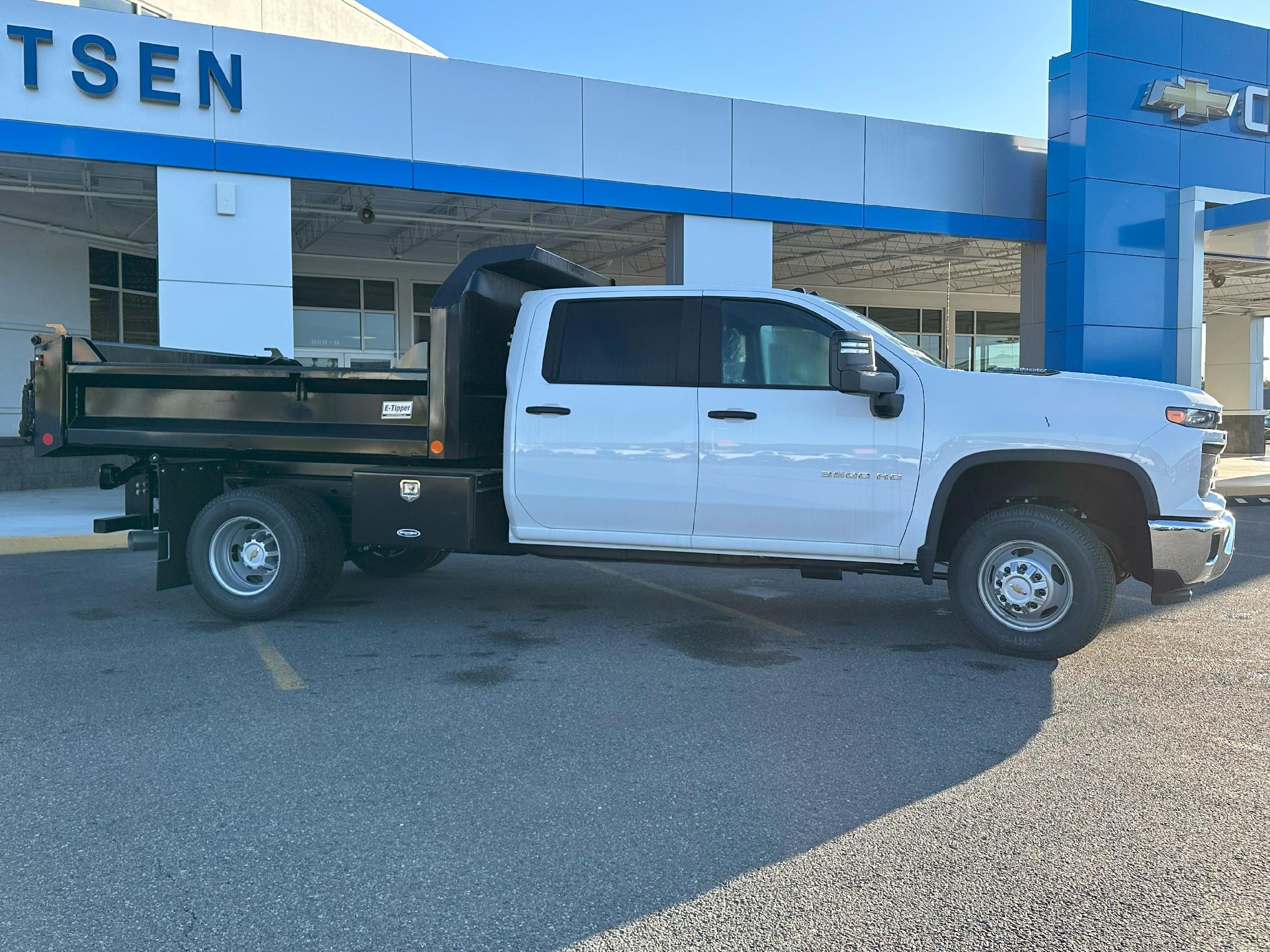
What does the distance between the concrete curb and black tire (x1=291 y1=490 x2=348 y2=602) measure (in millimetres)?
4685

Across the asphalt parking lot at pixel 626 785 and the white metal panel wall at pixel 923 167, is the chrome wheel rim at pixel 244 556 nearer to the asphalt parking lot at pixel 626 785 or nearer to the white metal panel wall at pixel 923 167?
the asphalt parking lot at pixel 626 785

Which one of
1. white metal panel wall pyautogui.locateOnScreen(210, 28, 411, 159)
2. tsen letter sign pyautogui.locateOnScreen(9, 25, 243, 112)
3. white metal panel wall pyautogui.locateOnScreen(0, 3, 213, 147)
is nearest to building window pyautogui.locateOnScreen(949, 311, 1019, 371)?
white metal panel wall pyautogui.locateOnScreen(210, 28, 411, 159)

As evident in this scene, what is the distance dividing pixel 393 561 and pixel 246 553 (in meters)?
1.69

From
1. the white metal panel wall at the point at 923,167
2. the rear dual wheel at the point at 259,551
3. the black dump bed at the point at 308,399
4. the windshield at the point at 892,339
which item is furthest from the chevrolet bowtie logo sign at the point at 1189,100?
the rear dual wheel at the point at 259,551

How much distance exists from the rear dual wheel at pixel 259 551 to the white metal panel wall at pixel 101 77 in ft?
29.9

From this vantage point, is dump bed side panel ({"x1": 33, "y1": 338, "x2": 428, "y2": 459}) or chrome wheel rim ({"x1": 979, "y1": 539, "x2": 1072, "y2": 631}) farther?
dump bed side panel ({"x1": 33, "y1": 338, "x2": 428, "y2": 459})

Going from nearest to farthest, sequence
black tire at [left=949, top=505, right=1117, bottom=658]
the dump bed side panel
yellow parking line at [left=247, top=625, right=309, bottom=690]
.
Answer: yellow parking line at [left=247, top=625, right=309, bottom=690]
black tire at [left=949, top=505, right=1117, bottom=658]
the dump bed side panel

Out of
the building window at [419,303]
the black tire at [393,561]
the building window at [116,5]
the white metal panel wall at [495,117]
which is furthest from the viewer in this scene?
the building window at [419,303]

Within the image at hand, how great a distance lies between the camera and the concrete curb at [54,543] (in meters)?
11.2

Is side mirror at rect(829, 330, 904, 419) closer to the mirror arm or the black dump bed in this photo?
the mirror arm

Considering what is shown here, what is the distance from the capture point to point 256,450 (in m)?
7.47

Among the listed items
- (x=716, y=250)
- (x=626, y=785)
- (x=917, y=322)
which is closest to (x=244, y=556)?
(x=626, y=785)

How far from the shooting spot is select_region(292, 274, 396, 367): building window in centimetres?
2619

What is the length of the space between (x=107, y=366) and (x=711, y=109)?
12383mm
